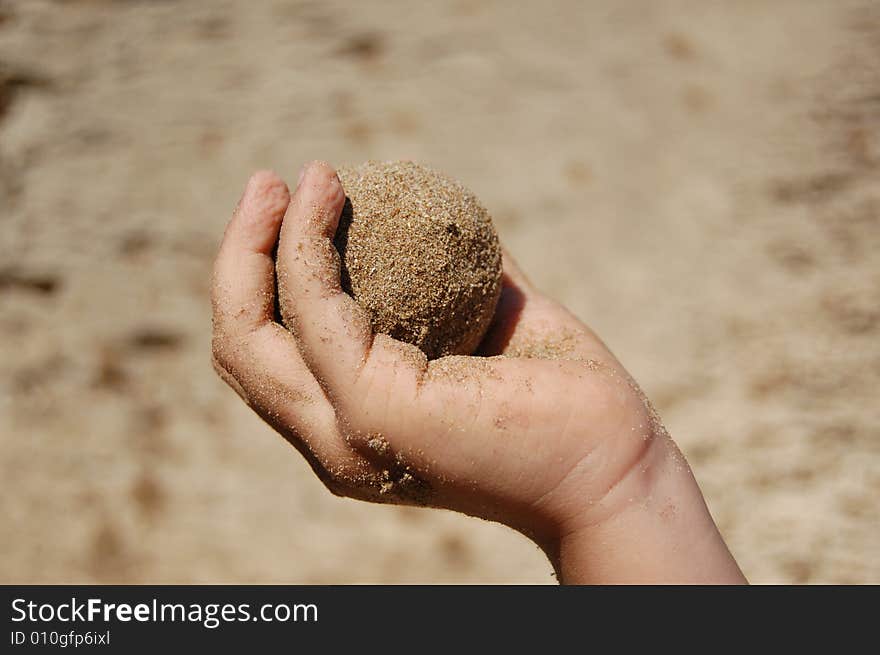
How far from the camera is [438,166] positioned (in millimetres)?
2475

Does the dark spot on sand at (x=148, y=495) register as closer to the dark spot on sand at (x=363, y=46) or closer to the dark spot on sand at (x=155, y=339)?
the dark spot on sand at (x=155, y=339)

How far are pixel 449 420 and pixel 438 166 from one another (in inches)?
69.9

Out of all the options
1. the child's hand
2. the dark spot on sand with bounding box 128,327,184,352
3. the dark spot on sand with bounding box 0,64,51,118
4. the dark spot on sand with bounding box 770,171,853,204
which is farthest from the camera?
the dark spot on sand with bounding box 128,327,184,352

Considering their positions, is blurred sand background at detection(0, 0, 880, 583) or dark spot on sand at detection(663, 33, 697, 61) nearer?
blurred sand background at detection(0, 0, 880, 583)

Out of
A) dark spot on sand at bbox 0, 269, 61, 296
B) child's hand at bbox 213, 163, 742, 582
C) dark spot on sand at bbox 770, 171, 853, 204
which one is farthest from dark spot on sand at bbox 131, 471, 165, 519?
dark spot on sand at bbox 770, 171, 853, 204

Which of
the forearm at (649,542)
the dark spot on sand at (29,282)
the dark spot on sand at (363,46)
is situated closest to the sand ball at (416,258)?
the forearm at (649,542)

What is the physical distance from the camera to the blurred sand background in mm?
2189

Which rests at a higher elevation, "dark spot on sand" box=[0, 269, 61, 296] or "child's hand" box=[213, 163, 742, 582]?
"child's hand" box=[213, 163, 742, 582]

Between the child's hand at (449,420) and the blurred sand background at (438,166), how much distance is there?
53.4 inches

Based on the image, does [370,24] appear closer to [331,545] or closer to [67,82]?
[67,82]

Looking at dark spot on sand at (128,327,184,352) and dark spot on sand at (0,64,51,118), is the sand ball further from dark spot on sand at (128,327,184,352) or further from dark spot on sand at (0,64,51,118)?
dark spot on sand at (0,64,51,118)

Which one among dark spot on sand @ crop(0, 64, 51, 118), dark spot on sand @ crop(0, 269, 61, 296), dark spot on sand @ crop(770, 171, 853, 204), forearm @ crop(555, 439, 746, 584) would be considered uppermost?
dark spot on sand @ crop(0, 64, 51, 118)

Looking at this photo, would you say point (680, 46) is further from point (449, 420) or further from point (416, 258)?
point (449, 420)

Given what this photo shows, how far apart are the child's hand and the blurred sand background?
1.36 meters
